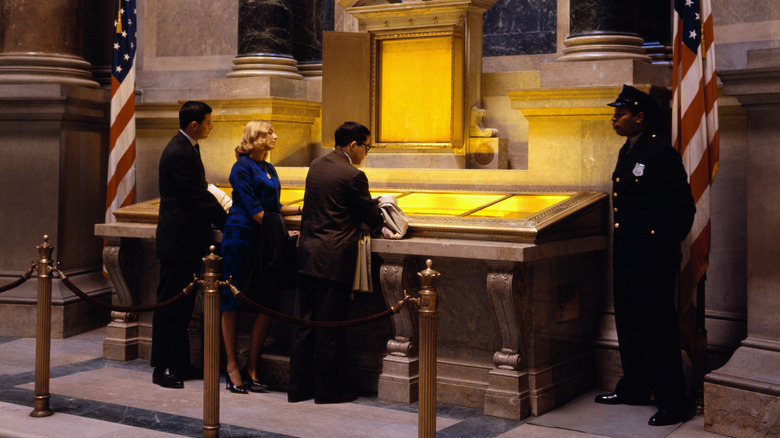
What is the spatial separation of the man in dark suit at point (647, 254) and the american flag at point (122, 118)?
16.5 ft

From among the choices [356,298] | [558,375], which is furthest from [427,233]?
[558,375]

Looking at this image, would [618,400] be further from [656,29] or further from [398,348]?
[656,29]

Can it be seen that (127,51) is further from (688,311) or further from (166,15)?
(688,311)

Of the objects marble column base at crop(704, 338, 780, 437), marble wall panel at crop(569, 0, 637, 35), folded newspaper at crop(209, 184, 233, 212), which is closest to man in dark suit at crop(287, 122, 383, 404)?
folded newspaper at crop(209, 184, 233, 212)

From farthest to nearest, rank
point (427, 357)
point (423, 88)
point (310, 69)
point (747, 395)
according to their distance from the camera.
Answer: point (310, 69) < point (423, 88) < point (747, 395) < point (427, 357)

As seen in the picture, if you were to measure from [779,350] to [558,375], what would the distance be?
1504mm

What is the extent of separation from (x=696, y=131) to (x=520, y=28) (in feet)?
11.5

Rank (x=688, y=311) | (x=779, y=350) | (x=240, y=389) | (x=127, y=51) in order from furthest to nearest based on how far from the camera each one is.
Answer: (x=127, y=51) < (x=240, y=389) < (x=688, y=311) < (x=779, y=350)

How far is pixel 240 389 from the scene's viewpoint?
23.9 ft

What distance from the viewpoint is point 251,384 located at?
7363 millimetres

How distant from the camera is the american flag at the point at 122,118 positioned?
960cm

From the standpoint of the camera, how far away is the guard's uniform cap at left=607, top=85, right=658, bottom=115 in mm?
6723

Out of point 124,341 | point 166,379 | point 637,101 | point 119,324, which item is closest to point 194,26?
point 119,324

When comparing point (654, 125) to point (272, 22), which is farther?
point (272, 22)
